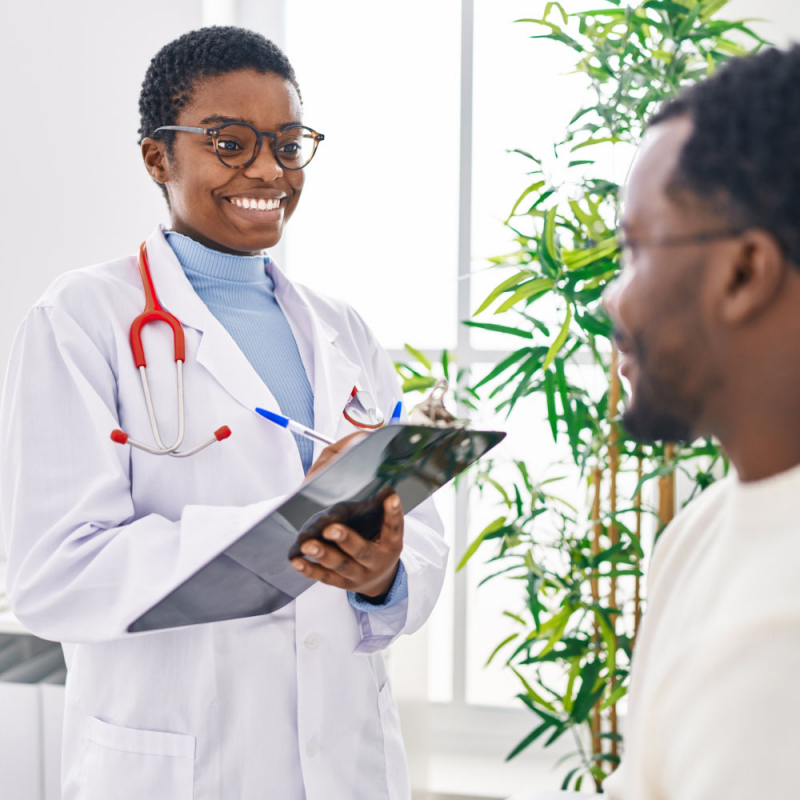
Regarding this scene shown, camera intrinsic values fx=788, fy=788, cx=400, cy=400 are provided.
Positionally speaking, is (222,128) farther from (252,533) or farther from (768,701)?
(768,701)

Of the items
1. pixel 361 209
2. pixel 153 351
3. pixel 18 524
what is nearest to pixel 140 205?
pixel 361 209

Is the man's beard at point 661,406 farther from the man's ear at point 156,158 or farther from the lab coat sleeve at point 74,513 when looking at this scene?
the man's ear at point 156,158

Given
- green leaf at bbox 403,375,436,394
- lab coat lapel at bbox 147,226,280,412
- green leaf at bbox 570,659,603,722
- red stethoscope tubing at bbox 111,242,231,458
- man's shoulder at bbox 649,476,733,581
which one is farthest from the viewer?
green leaf at bbox 403,375,436,394

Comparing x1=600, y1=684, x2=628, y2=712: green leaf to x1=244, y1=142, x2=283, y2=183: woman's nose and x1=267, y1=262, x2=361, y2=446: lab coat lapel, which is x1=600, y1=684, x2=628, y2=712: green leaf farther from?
x1=244, y1=142, x2=283, y2=183: woman's nose

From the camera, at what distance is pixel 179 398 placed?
1.04 m

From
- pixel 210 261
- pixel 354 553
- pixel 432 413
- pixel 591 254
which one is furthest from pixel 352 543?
pixel 591 254

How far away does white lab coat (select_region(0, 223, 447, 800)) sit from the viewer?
0.94 meters

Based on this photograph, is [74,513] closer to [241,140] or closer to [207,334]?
[207,334]

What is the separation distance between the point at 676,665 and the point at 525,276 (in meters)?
1.27

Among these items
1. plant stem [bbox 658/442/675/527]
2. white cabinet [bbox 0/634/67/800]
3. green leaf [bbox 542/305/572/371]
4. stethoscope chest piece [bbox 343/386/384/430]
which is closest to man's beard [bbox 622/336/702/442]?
stethoscope chest piece [bbox 343/386/384/430]

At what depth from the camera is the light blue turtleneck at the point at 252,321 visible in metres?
1.18

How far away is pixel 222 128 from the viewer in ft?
3.66

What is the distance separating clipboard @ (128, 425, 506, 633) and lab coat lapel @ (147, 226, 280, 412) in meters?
0.27

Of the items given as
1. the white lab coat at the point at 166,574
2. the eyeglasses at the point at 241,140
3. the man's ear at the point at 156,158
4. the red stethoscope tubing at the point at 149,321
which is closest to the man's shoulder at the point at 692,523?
the white lab coat at the point at 166,574
